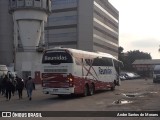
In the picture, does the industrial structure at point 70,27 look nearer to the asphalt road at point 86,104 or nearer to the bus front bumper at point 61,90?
the bus front bumper at point 61,90

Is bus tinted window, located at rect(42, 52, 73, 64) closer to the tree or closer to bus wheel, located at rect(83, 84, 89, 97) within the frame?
bus wheel, located at rect(83, 84, 89, 97)

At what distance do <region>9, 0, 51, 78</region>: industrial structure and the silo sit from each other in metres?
39.0

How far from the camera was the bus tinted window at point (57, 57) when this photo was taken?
25.1m

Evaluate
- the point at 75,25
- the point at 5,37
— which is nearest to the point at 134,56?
the point at 75,25

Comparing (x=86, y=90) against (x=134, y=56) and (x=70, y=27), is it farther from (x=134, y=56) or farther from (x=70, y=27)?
(x=134, y=56)

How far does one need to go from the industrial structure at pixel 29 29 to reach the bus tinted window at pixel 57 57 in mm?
22809

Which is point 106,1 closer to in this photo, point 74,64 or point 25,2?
point 25,2

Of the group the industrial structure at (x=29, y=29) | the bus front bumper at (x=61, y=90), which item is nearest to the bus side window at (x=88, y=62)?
the bus front bumper at (x=61, y=90)

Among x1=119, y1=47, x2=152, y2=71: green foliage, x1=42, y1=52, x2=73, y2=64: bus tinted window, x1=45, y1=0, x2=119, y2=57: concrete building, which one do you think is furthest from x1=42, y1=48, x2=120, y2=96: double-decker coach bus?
x1=119, y1=47, x2=152, y2=71: green foliage

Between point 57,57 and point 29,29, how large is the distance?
23540 millimetres

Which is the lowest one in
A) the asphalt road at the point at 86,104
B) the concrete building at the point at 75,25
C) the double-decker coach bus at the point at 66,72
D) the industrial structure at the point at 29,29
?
the asphalt road at the point at 86,104

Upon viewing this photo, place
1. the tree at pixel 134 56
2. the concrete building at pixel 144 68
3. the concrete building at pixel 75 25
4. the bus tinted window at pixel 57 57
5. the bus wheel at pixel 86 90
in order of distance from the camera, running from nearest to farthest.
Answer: the bus tinted window at pixel 57 57 → the bus wheel at pixel 86 90 → the concrete building at pixel 75 25 → the concrete building at pixel 144 68 → the tree at pixel 134 56

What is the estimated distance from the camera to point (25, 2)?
47.9m

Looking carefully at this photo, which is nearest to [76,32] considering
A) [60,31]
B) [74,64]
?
[60,31]
